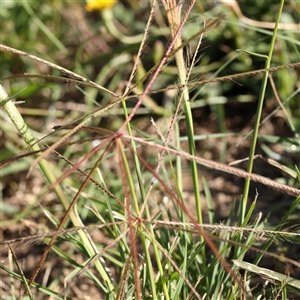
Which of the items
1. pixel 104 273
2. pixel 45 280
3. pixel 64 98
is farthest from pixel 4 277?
pixel 64 98

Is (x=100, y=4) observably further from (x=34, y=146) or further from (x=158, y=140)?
(x=34, y=146)

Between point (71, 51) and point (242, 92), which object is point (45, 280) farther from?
point (71, 51)

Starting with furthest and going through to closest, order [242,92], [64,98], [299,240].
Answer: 1. [64,98]
2. [242,92]
3. [299,240]

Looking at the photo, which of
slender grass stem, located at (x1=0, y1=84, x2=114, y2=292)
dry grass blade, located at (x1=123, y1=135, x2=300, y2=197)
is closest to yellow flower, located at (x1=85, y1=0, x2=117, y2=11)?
slender grass stem, located at (x1=0, y1=84, x2=114, y2=292)

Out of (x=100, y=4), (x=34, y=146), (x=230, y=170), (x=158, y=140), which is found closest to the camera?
(x=230, y=170)

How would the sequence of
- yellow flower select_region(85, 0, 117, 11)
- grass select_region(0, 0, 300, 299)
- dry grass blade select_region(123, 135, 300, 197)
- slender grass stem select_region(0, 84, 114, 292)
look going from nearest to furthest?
dry grass blade select_region(123, 135, 300, 197)
slender grass stem select_region(0, 84, 114, 292)
grass select_region(0, 0, 300, 299)
yellow flower select_region(85, 0, 117, 11)

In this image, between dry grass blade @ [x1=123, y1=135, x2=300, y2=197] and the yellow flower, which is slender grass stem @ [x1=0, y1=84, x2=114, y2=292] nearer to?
dry grass blade @ [x1=123, y1=135, x2=300, y2=197]

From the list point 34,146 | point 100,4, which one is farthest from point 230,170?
point 100,4

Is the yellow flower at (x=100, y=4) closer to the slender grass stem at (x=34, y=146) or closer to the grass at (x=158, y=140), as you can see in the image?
the grass at (x=158, y=140)

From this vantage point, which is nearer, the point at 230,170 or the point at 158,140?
the point at 230,170

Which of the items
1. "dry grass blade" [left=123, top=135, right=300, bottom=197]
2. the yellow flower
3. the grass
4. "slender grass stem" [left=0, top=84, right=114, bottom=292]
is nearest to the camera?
"dry grass blade" [left=123, top=135, right=300, bottom=197]

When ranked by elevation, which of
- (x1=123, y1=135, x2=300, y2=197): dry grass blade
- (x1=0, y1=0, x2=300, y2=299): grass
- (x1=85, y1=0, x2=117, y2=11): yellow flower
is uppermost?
(x1=85, y1=0, x2=117, y2=11): yellow flower
